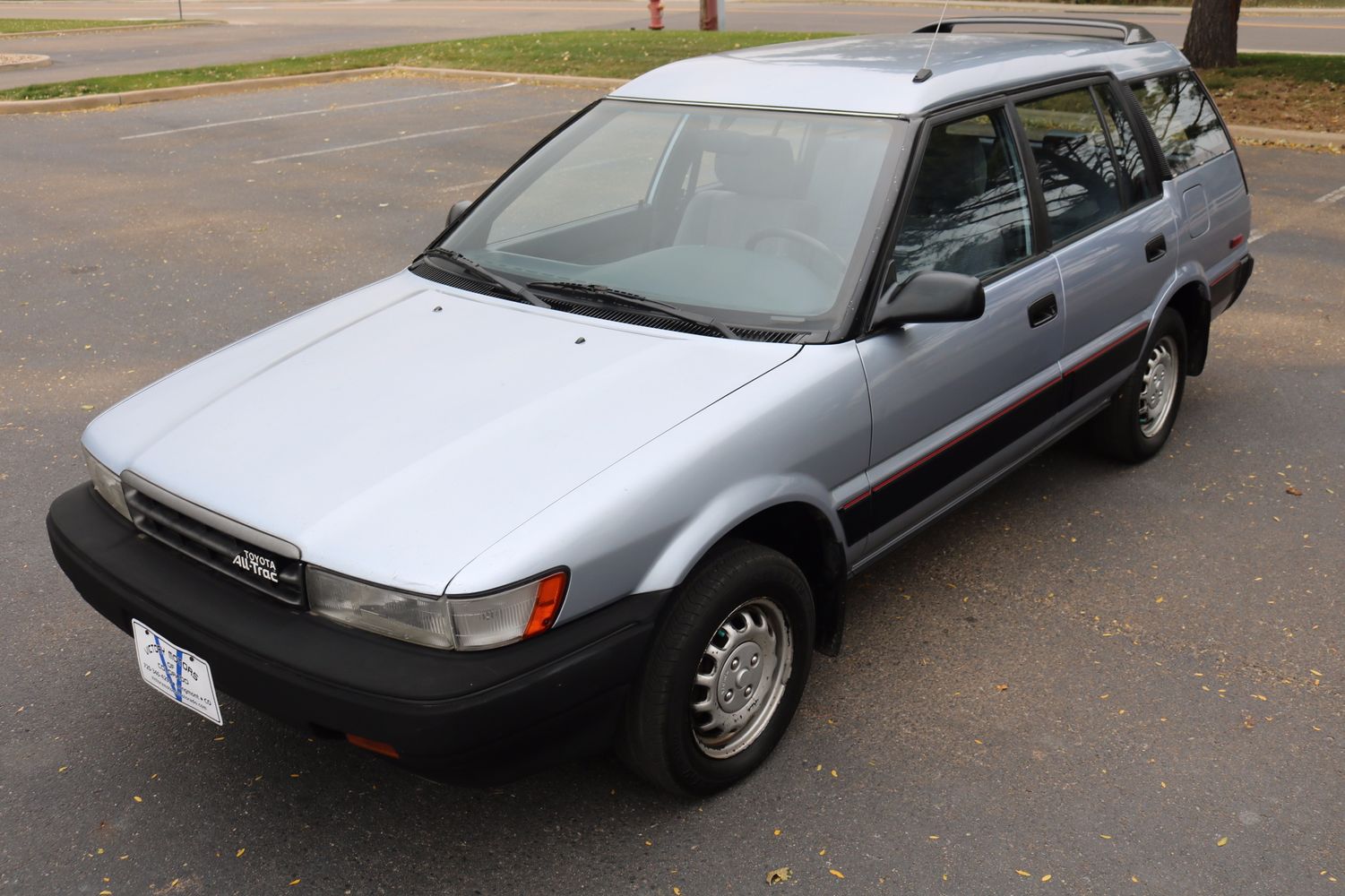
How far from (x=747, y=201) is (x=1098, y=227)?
1505mm

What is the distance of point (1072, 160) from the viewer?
4363mm

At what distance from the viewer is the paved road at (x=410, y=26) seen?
1967 centimetres

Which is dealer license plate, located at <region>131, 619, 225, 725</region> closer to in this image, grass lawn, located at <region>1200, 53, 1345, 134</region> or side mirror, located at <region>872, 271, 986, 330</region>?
side mirror, located at <region>872, 271, 986, 330</region>

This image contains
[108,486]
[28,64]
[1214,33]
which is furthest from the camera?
[28,64]

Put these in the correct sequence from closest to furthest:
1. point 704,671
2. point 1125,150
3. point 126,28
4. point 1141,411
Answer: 1. point 704,671
2. point 1125,150
3. point 1141,411
4. point 126,28

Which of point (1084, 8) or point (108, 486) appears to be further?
point (1084, 8)

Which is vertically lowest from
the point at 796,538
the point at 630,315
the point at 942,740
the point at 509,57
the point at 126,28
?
the point at 942,740

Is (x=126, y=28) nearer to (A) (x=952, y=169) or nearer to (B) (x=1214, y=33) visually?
(B) (x=1214, y=33)

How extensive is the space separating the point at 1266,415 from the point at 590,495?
4.20m

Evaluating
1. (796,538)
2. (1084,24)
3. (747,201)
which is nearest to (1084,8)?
(1084,24)

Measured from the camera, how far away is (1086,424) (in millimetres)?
5043

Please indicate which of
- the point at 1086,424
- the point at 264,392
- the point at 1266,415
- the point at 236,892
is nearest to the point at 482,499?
the point at 264,392

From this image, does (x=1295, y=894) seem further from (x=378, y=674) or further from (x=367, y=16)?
(x=367, y=16)

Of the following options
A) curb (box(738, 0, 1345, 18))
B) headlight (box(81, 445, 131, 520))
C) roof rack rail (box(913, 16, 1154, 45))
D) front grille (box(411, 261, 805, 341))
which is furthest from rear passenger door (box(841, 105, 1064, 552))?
curb (box(738, 0, 1345, 18))
